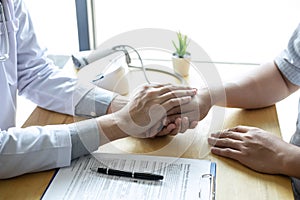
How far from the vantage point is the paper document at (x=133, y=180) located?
2.63ft

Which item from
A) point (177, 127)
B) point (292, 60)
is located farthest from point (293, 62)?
point (177, 127)

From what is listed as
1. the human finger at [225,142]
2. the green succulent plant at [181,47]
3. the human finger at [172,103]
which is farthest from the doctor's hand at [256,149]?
the green succulent plant at [181,47]

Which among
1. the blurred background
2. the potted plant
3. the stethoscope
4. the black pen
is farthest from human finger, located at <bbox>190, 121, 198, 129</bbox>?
A: the blurred background

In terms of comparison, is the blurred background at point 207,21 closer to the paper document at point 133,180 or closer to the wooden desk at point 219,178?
the wooden desk at point 219,178

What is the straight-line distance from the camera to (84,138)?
91cm

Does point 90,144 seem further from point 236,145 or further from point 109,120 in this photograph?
point 236,145

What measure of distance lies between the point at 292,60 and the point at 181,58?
1.17 feet

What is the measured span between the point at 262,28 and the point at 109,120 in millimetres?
1273

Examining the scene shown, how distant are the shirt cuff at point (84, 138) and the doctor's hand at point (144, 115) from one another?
23 mm

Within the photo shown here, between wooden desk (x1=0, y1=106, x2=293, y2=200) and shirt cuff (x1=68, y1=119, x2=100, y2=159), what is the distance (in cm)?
3

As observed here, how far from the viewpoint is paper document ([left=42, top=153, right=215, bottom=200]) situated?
0.80 metres

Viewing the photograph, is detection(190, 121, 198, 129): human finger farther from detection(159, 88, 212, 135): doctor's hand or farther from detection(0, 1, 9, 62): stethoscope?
detection(0, 1, 9, 62): stethoscope

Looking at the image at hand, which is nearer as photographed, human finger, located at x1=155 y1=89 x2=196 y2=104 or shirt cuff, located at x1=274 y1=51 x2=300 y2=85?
human finger, located at x1=155 y1=89 x2=196 y2=104

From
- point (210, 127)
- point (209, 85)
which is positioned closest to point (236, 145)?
point (210, 127)
